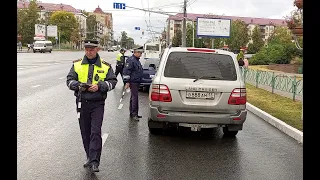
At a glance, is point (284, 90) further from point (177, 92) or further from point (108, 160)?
point (108, 160)

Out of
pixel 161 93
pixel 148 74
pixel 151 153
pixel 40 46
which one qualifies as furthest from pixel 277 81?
pixel 40 46

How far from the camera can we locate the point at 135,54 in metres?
9.41

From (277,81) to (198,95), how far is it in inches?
446

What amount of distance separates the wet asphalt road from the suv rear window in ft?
4.26

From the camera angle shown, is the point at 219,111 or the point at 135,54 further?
the point at 135,54

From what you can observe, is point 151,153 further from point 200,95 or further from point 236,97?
point 236,97

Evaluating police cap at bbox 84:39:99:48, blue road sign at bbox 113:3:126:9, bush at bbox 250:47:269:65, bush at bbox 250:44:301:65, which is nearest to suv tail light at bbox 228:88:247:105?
police cap at bbox 84:39:99:48

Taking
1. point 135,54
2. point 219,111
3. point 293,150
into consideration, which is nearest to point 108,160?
point 219,111

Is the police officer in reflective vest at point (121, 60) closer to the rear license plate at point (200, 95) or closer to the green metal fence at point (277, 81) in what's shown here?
the green metal fence at point (277, 81)

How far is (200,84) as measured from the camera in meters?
6.76

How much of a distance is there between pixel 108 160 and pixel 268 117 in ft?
18.1

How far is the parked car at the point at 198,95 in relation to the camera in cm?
679

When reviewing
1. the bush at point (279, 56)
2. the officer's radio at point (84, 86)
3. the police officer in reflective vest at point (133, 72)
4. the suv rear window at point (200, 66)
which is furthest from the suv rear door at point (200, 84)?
the bush at point (279, 56)
